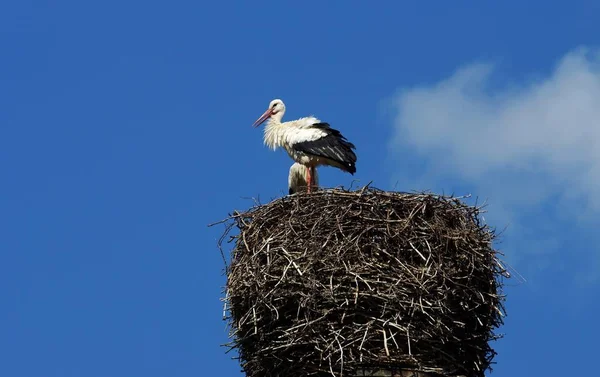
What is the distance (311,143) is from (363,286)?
12.6ft

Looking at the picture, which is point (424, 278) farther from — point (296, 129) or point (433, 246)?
point (296, 129)

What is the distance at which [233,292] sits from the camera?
1389 cm

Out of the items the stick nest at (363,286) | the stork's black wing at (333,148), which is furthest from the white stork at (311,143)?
the stick nest at (363,286)

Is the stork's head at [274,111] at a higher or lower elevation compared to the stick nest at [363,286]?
higher

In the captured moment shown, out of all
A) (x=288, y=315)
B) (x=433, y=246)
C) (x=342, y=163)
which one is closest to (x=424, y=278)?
(x=433, y=246)

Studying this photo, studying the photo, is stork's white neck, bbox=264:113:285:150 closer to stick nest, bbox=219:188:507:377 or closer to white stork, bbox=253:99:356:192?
white stork, bbox=253:99:356:192

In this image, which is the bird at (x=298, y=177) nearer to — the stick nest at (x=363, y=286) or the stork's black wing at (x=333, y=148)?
the stork's black wing at (x=333, y=148)

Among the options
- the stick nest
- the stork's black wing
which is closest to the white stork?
the stork's black wing

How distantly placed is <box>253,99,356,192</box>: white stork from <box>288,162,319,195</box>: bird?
79 mm

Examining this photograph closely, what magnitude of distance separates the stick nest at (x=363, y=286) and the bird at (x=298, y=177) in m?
2.98

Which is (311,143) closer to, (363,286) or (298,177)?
(298,177)

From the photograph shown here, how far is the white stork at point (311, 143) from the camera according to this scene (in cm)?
1667

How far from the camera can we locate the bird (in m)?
17.3

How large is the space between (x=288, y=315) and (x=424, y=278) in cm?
130
